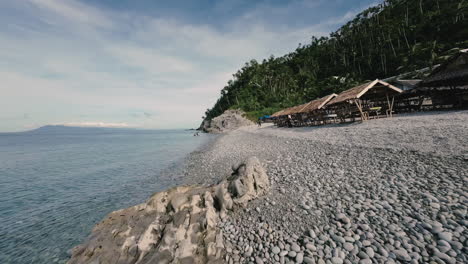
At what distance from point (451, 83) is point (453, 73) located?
0.98m

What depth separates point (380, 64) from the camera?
169ft

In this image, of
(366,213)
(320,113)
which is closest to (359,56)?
(320,113)

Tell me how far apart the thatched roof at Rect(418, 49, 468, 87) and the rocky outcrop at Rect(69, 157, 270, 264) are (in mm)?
21155

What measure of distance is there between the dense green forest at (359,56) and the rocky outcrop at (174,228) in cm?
5296

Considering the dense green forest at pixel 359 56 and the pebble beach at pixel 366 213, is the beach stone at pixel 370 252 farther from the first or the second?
the dense green forest at pixel 359 56

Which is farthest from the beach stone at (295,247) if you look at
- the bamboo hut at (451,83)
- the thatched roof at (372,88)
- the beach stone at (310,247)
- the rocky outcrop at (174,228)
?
the bamboo hut at (451,83)

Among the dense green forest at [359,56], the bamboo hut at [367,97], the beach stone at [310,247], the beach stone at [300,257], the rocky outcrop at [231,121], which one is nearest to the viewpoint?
the beach stone at [300,257]

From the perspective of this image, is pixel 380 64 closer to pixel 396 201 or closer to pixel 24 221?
pixel 396 201

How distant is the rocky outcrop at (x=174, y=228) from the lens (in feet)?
12.9

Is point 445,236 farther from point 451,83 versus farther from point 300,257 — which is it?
point 451,83

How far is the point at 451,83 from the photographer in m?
15.5

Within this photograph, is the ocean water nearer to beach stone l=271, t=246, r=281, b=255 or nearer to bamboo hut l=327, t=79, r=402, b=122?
beach stone l=271, t=246, r=281, b=255

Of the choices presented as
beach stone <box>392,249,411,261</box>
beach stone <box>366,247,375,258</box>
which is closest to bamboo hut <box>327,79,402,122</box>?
beach stone <box>392,249,411,261</box>

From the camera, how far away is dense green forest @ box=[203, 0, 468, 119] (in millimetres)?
42844
